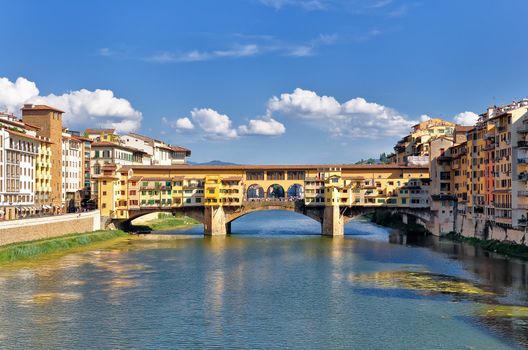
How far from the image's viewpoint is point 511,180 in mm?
66688

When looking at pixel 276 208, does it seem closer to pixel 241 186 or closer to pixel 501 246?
pixel 241 186

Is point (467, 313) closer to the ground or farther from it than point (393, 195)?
closer to the ground

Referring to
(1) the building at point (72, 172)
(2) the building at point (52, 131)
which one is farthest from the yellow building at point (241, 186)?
(1) the building at point (72, 172)

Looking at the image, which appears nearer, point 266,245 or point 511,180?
point 511,180

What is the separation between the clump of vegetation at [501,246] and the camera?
62.2 m

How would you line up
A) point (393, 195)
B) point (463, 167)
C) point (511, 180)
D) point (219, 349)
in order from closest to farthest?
point (219, 349) < point (511, 180) < point (463, 167) < point (393, 195)

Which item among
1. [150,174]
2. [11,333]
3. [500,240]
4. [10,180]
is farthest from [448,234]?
[11,333]

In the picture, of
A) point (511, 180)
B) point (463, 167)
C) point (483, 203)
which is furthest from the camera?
point (463, 167)

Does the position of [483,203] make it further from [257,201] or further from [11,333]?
[11,333]

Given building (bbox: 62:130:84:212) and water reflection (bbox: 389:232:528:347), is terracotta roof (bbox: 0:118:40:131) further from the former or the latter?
water reflection (bbox: 389:232:528:347)

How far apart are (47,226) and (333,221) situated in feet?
121

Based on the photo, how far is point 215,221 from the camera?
90.2 metres

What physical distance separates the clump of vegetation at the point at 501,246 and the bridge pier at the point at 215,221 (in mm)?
30845

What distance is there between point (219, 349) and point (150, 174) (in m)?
65.6
